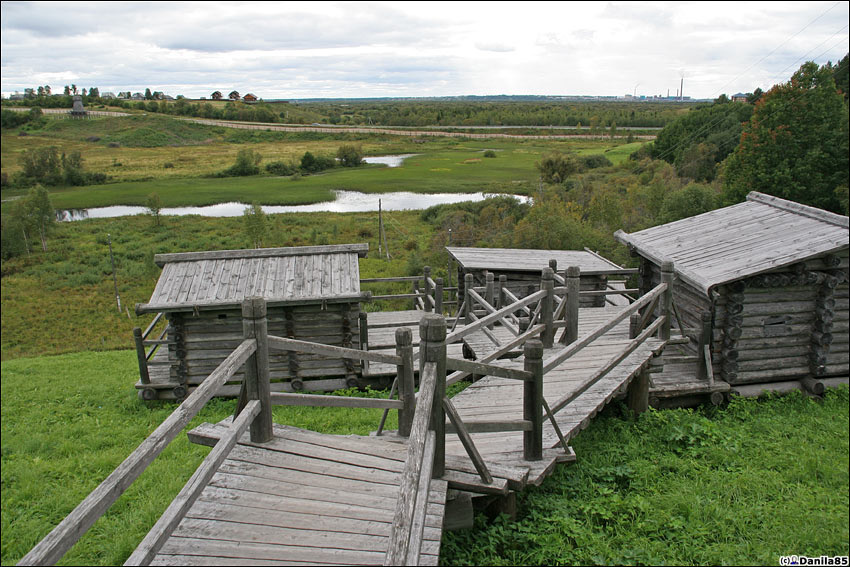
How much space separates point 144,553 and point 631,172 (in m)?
45.0

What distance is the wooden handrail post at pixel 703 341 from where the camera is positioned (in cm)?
955

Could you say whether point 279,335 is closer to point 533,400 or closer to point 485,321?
point 485,321

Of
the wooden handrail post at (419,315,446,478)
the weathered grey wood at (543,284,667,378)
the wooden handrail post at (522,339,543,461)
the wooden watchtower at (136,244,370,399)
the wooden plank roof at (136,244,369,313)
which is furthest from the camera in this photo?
the wooden watchtower at (136,244,370,399)

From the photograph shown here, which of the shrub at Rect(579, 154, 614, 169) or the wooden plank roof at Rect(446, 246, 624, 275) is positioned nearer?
the wooden plank roof at Rect(446, 246, 624, 275)

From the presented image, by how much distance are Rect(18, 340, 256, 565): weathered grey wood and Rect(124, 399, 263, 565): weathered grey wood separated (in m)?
0.34

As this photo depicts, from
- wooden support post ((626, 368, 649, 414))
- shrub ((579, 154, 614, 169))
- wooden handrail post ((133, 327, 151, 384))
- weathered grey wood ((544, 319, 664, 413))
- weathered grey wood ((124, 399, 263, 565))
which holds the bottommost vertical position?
wooden handrail post ((133, 327, 151, 384))

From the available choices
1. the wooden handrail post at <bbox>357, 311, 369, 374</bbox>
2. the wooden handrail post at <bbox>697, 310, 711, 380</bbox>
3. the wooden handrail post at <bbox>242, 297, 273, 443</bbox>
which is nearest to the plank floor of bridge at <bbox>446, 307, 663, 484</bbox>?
the wooden handrail post at <bbox>697, 310, 711, 380</bbox>

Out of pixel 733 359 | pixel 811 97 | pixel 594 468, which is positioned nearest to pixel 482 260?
pixel 733 359

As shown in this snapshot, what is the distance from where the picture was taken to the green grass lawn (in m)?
3.97

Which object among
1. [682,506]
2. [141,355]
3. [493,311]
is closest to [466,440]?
[682,506]

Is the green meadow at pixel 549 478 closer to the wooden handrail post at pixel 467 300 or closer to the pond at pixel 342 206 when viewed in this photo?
the wooden handrail post at pixel 467 300

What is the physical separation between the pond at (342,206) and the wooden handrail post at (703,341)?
104 ft

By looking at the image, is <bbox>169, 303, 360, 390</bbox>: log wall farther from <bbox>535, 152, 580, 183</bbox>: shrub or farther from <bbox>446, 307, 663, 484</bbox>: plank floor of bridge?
<bbox>535, 152, 580, 183</bbox>: shrub

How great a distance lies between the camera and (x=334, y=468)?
4289 mm
